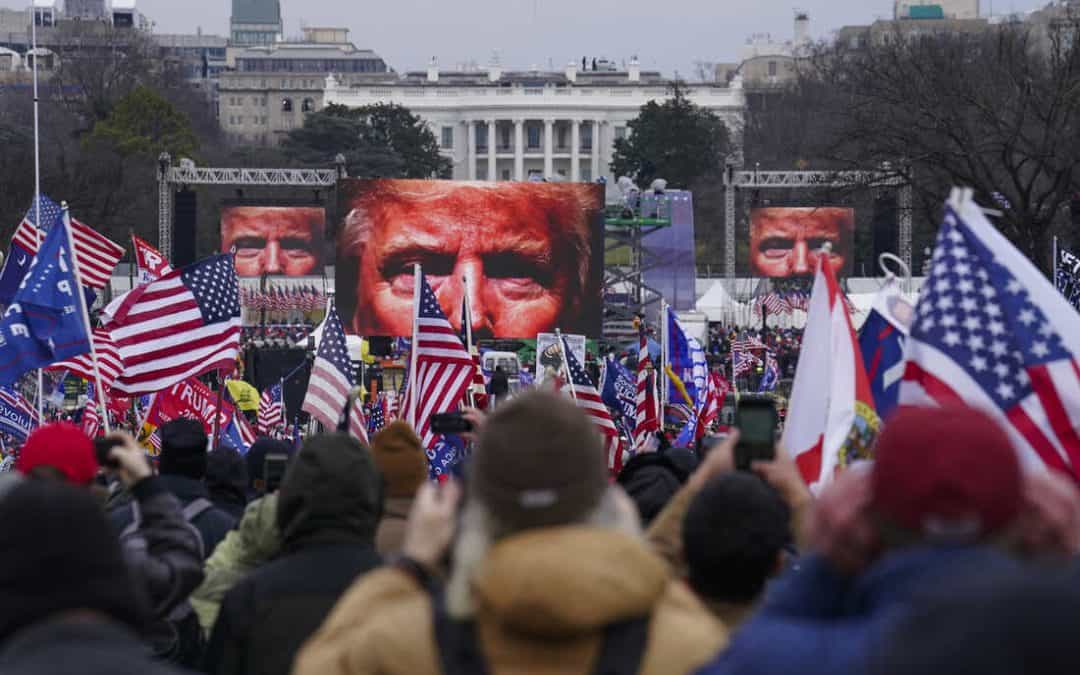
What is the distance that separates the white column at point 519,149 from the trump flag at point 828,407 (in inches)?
5420

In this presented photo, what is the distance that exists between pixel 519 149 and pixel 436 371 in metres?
132

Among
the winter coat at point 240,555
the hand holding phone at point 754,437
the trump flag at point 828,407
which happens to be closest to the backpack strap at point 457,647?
the hand holding phone at point 754,437

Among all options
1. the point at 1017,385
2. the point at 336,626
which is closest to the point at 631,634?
the point at 336,626

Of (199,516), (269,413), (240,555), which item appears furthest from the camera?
(269,413)

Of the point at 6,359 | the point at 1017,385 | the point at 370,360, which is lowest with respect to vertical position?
the point at 370,360

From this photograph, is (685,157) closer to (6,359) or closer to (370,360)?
(370,360)

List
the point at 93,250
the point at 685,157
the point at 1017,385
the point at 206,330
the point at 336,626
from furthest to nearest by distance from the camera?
1. the point at 685,157
2. the point at 93,250
3. the point at 206,330
4. the point at 1017,385
5. the point at 336,626

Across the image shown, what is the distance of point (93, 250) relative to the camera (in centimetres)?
1866

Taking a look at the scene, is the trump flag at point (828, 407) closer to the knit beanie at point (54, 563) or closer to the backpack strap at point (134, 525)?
the backpack strap at point (134, 525)

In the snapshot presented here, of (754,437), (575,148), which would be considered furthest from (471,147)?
(754,437)

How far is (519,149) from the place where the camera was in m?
145

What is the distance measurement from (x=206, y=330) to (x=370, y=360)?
33370mm

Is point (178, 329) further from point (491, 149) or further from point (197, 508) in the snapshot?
point (491, 149)

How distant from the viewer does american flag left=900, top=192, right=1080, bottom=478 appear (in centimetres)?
562
